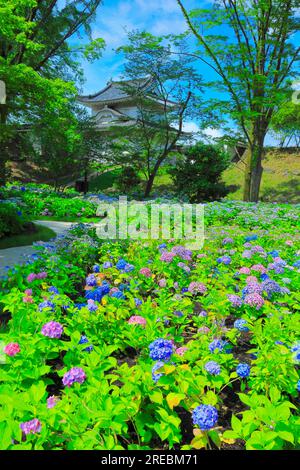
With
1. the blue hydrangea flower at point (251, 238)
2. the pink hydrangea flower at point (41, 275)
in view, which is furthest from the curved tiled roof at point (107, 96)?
the pink hydrangea flower at point (41, 275)

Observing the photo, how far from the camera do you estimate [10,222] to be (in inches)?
233

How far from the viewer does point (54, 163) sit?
1570cm

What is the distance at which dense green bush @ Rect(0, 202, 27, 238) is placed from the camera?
18.6ft

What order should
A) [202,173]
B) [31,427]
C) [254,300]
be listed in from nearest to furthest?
[31,427] < [254,300] < [202,173]

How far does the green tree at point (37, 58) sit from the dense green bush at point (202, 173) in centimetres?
570

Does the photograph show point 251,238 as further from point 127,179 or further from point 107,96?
point 107,96

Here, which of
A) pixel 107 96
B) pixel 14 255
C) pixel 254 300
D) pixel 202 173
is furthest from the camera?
pixel 107 96

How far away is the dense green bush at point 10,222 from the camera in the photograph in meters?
5.68

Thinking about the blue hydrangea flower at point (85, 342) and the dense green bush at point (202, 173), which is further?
the dense green bush at point (202, 173)

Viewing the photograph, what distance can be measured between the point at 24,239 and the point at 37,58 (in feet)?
38.3

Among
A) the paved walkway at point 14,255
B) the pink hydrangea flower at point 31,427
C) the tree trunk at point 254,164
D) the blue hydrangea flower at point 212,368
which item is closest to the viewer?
the pink hydrangea flower at point 31,427

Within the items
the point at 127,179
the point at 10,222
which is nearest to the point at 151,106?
the point at 127,179

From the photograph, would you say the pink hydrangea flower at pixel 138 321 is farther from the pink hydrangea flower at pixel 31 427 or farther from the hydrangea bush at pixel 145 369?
the pink hydrangea flower at pixel 31 427

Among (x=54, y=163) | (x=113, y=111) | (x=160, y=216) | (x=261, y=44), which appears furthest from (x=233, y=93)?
(x=113, y=111)
